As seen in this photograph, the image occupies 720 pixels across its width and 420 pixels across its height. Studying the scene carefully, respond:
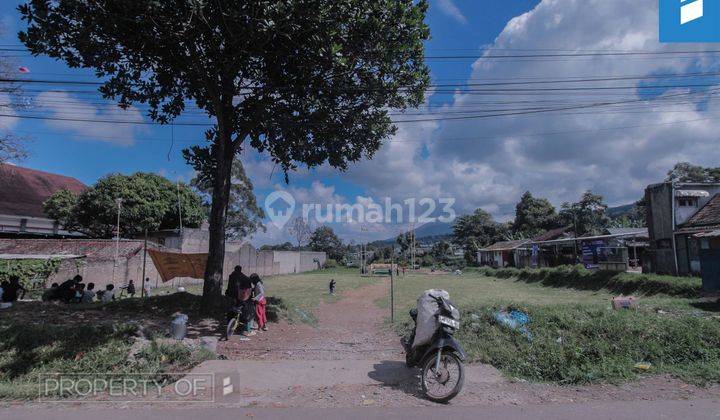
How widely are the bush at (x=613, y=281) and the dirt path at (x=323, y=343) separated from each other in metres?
12.2

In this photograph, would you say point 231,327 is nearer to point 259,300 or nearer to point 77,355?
point 259,300

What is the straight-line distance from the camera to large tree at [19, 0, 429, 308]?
28.2 feet

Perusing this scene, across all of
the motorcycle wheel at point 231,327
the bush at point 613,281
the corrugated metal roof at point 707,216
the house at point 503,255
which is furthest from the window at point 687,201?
the house at point 503,255

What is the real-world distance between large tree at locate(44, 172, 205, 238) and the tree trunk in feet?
82.3

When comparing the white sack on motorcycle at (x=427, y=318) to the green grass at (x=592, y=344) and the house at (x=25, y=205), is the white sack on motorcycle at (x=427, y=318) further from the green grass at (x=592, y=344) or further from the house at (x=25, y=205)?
the house at (x=25, y=205)

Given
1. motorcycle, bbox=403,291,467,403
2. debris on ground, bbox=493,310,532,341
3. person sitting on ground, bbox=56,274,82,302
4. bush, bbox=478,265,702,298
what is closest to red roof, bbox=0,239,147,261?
person sitting on ground, bbox=56,274,82,302

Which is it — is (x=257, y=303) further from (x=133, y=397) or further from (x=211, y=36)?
(x=211, y=36)

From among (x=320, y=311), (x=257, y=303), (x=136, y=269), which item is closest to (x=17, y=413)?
(x=257, y=303)

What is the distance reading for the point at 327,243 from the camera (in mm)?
72438

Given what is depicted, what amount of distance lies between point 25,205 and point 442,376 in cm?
4514

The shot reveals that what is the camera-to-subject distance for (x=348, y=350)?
27.4 ft

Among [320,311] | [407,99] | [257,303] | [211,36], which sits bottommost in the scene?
[320,311]

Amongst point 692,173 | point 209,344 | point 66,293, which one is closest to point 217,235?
point 209,344

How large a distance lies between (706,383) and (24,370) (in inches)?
381
